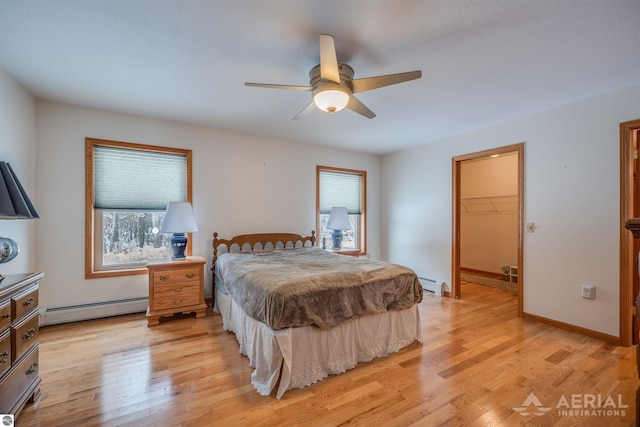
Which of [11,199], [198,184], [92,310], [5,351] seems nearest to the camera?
[5,351]

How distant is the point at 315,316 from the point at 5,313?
1.81 meters

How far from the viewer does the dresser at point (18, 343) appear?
1489mm

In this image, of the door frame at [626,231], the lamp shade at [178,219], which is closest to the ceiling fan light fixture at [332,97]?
the lamp shade at [178,219]

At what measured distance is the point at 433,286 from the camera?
4.45 meters

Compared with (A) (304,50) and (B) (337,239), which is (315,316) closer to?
(A) (304,50)

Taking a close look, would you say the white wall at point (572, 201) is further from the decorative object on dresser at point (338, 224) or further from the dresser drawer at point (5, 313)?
the dresser drawer at point (5, 313)

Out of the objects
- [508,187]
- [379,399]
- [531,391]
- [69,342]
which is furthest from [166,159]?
[508,187]

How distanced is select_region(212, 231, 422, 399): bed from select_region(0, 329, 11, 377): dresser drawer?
135cm

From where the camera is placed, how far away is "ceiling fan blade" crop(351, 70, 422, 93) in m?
1.78

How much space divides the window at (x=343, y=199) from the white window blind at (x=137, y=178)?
2.21 m

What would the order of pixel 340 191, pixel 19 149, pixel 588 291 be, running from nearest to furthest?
pixel 19 149 → pixel 588 291 → pixel 340 191

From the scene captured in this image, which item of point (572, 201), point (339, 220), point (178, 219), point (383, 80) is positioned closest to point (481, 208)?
point (572, 201)

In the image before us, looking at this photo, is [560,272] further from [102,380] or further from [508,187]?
[102,380]

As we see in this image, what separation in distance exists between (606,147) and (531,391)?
2.50 meters
